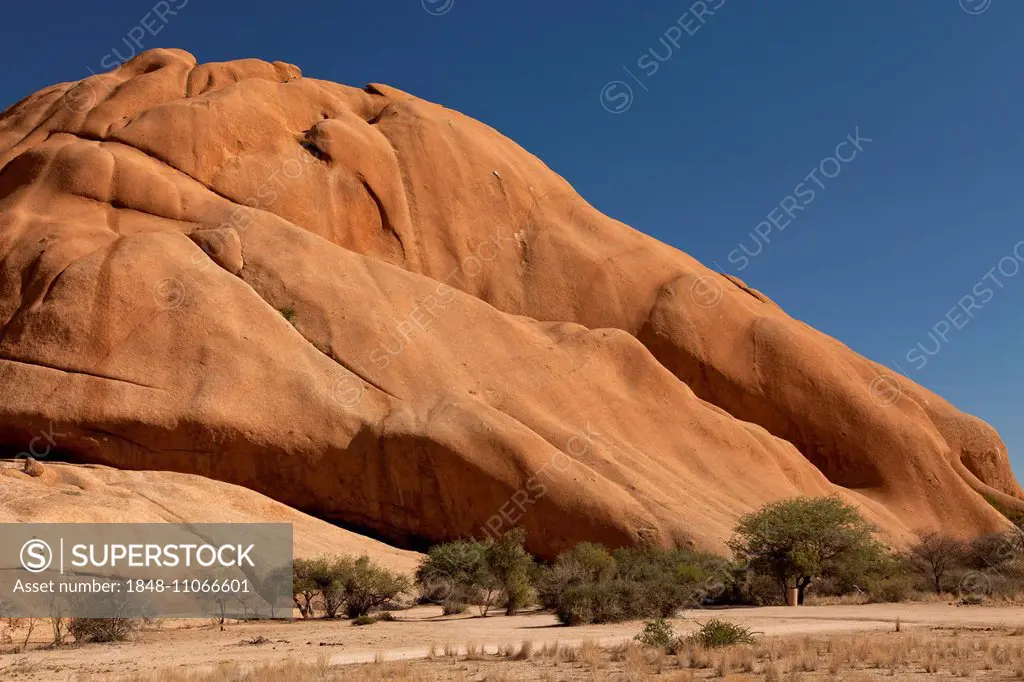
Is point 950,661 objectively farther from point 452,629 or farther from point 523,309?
point 523,309

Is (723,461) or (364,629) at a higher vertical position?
(723,461)

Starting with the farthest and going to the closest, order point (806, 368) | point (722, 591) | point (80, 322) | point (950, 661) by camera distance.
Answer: point (806, 368)
point (80, 322)
point (722, 591)
point (950, 661)

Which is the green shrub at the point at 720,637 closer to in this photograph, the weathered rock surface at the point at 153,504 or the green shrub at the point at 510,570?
the green shrub at the point at 510,570

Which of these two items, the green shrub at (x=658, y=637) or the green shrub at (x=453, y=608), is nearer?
the green shrub at (x=658, y=637)

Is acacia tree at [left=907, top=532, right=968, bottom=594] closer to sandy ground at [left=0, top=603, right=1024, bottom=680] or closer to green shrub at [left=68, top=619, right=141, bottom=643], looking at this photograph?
sandy ground at [left=0, top=603, right=1024, bottom=680]

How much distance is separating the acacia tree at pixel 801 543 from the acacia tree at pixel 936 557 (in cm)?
202

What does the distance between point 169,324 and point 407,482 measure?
1031 centimetres

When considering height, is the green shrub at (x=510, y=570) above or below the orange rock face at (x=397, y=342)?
below

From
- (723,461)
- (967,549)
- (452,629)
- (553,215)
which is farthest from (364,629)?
(553,215)

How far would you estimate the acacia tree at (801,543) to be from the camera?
27.9 m

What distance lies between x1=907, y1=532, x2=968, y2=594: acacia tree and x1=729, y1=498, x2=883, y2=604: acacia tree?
202 cm

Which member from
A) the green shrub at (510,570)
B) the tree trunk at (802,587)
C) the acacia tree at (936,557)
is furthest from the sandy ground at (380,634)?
the acacia tree at (936,557)

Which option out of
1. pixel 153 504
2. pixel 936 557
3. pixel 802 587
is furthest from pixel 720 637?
pixel 936 557

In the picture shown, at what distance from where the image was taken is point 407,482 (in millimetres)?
33625
